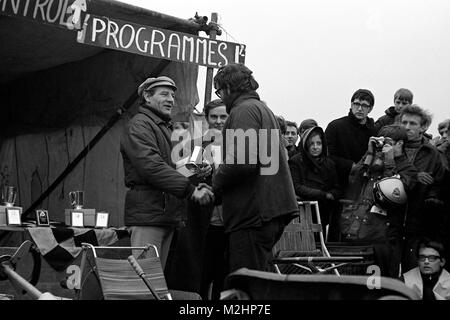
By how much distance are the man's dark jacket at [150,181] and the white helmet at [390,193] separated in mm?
1563

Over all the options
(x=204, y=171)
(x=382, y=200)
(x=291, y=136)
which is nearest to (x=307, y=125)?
(x=291, y=136)

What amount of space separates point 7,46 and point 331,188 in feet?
10.2

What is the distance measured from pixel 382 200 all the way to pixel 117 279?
2.27 meters

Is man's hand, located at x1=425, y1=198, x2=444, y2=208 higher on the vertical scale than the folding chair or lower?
higher

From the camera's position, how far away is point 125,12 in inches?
261

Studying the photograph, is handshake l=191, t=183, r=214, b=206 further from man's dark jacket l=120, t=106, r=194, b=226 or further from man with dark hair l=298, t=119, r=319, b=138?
man with dark hair l=298, t=119, r=319, b=138

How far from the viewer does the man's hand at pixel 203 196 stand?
493cm

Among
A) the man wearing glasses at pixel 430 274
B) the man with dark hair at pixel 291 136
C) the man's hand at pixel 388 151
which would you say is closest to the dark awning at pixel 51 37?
the man with dark hair at pixel 291 136

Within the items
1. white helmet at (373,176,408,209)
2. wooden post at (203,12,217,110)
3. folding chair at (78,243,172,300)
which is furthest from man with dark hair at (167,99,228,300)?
wooden post at (203,12,217,110)

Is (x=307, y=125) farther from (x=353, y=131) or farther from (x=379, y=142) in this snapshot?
(x=379, y=142)

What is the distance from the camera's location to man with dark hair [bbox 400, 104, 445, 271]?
5848mm
